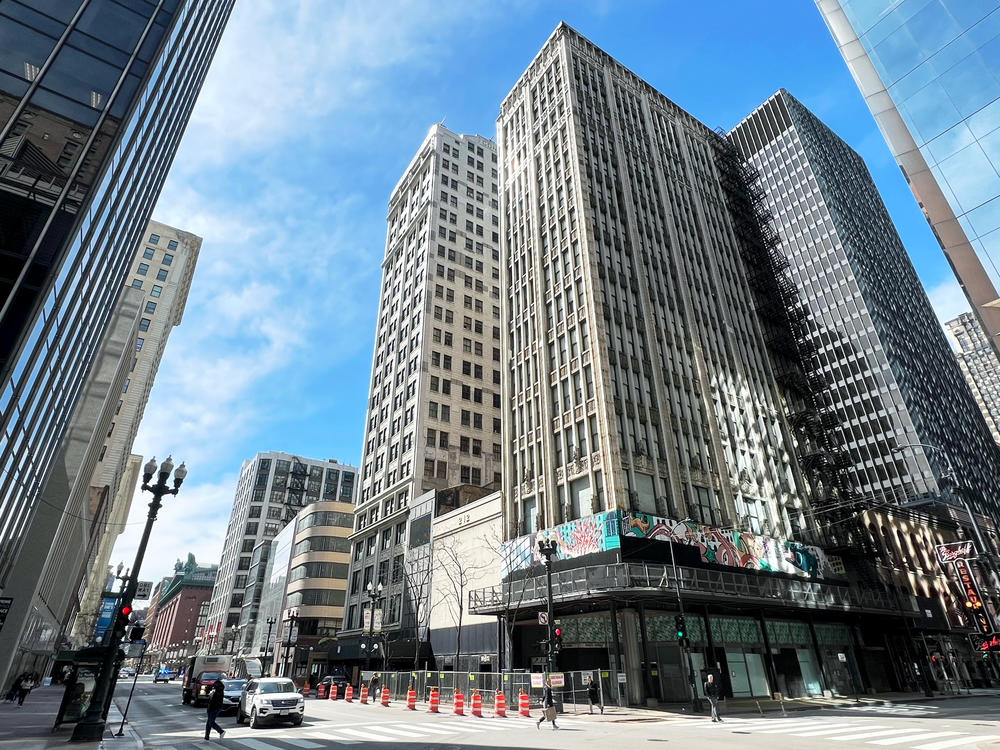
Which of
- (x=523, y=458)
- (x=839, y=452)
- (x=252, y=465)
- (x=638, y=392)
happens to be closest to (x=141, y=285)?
(x=252, y=465)

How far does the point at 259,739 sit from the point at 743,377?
4637cm

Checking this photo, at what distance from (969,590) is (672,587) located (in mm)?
12929

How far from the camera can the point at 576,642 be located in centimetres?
3384

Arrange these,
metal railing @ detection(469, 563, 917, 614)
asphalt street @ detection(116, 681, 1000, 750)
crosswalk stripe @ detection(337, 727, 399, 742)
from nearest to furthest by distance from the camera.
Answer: asphalt street @ detection(116, 681, 1000, 750) → crosswalk stripe @ detection(337, 727, 399, 742) → metal railing @ detection(469, 563, 917, 614)

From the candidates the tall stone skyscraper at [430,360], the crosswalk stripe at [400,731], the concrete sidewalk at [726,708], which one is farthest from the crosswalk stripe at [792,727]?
the tall stone skyscraper at [430,360]

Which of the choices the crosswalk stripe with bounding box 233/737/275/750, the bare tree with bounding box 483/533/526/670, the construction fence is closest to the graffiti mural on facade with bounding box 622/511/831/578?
the construction fence

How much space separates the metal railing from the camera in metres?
29.2

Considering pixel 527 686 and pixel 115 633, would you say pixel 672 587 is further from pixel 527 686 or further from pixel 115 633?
pixel 115 633

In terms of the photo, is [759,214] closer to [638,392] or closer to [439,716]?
[638,392]

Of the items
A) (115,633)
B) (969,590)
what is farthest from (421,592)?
(969,590)

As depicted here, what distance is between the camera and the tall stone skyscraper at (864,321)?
84000 mm

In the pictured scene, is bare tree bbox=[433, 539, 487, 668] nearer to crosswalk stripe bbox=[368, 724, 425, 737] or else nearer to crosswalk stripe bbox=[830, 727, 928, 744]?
crosswalk stripe bbox=[368, 724, 425, 737]

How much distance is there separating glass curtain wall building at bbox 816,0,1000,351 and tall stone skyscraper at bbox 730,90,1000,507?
6687 cm

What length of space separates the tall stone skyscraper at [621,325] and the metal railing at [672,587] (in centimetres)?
447
